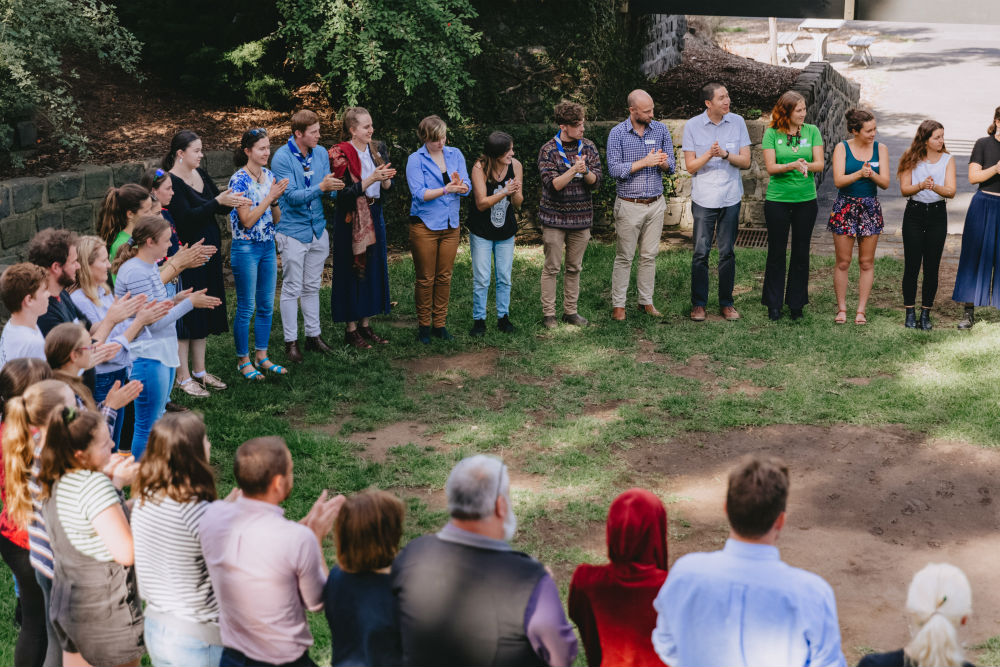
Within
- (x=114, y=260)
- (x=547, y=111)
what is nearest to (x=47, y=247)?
(x=114, y=260)

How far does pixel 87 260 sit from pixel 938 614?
4334mm

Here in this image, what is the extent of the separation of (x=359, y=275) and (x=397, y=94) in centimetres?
393

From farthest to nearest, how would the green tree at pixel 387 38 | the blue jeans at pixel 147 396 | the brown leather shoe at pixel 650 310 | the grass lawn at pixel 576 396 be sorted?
the green tree at pixel 387 38 < the brown leather shoe at pixel 650 310 < the grass lawn at pixel 576 396 < the blue jeans at pixel 147 396

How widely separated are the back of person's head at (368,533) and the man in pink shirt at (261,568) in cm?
16

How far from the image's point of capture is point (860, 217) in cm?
839

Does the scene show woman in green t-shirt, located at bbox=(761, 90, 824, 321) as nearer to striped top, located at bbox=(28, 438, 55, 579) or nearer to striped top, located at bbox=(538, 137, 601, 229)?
striped top, located at bbox=(538, 137, 601, 229)

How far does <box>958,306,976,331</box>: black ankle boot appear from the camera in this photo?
8.37 metres

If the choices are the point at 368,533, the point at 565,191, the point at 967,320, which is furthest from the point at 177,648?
the point at 967,320

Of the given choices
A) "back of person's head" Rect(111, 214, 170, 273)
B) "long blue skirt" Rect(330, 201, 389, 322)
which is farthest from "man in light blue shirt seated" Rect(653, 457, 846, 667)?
"long blue skirt" Rect(330, 201, 389, 322)

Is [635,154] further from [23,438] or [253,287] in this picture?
[23,438]

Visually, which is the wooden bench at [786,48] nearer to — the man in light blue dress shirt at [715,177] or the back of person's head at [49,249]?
the man in light blue dress shirt at [715,177]

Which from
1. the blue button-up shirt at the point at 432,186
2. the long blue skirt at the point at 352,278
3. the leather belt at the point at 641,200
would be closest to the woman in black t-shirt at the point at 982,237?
the leather belt at the point at 641,200

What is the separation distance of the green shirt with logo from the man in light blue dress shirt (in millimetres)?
263

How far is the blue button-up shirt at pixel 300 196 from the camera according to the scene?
769cm
